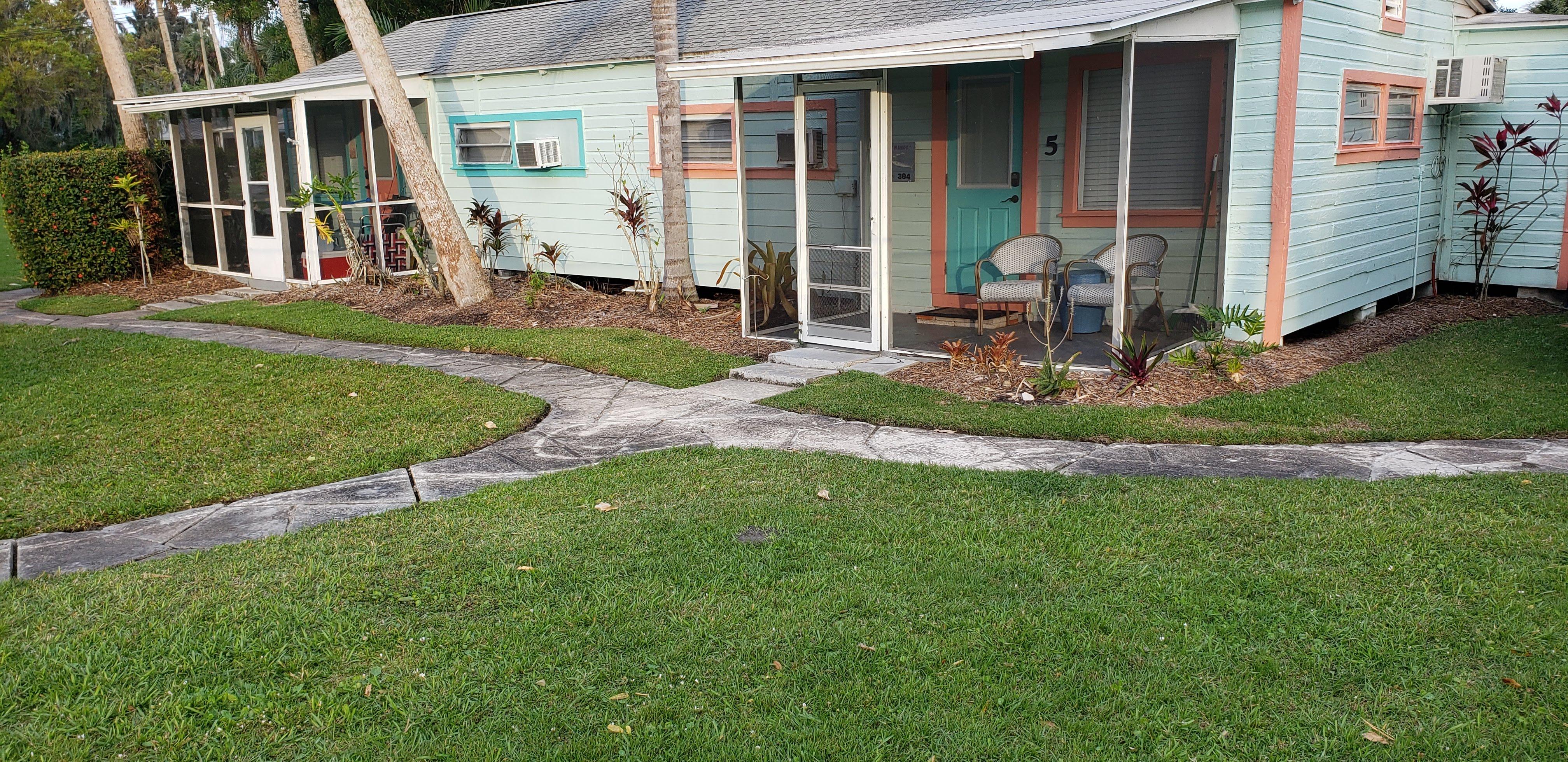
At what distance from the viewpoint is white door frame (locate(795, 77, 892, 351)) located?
832 centimetres

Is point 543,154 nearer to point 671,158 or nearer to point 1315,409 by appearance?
point 671,158

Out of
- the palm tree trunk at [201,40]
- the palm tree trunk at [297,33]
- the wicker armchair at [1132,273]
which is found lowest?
the wicker armchair at [1132,273]

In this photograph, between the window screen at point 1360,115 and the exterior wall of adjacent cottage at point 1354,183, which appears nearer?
the exterior wall of adjacent cottage at point 1354,183

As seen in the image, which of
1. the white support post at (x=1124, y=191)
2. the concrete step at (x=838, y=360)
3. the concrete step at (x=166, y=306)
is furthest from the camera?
the concrete step at (x=166, y=306)

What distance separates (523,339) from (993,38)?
4.84 m

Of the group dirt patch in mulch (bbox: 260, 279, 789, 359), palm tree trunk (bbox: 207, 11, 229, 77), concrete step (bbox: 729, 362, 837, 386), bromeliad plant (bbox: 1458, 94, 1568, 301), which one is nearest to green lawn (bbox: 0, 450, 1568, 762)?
concrete step (bbox: 729, 362, 837, 386)

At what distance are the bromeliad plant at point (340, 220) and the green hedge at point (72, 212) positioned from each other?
2.65 metres

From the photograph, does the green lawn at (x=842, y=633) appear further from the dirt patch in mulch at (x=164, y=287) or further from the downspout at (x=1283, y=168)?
the dirt patch in mulch at (x=164, y=287)

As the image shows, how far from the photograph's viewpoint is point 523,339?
984cm

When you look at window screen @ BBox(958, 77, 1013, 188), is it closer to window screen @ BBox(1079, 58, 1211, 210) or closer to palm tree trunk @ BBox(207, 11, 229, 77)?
window screen @ BBox(1079, 58, 1211, 210)

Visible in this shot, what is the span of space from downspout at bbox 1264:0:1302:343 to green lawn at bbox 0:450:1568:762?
121 inches

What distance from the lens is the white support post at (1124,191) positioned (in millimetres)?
6973

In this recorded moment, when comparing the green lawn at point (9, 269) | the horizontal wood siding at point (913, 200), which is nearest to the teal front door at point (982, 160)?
the horizontal wood siding at point (913, 200)

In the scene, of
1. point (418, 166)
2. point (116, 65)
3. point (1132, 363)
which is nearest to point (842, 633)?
point (1132, 363)
